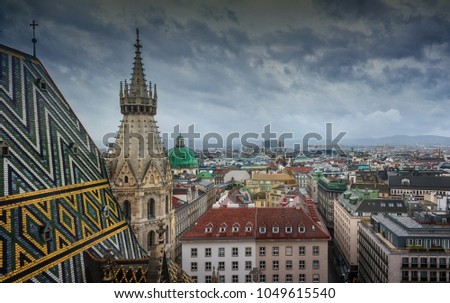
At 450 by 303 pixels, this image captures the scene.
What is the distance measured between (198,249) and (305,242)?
591 centimetres

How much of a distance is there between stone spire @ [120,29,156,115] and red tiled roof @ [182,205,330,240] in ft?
30.7

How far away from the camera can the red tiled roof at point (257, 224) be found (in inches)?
824

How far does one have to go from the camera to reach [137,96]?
45.3 ft

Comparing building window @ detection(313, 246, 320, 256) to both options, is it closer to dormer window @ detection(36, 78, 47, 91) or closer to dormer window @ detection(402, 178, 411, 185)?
dormer window @ detection(36, 78, 47, 91)

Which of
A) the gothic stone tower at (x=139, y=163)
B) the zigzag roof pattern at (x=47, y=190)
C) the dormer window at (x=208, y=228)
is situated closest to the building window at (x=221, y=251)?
the dormer window at (x=208, y=228)

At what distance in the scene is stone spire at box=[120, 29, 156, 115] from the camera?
1364 centimetres

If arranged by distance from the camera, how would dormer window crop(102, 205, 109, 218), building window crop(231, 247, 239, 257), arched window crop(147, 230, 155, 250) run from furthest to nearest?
building window crop(231, 247, 239, 257) < arched window crop(147, 230, 155, 250) < dormer window crop(102, 205, 109, 218)

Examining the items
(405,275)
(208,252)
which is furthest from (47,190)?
(405,275)


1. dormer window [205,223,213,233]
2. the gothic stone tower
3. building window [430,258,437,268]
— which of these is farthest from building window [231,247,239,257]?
building window [430,258,437,268]

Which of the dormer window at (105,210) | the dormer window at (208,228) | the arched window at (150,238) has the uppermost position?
the dormer window at (105,210)

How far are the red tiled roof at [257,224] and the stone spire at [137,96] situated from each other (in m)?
9.37

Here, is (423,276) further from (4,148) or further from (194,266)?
(4,148)

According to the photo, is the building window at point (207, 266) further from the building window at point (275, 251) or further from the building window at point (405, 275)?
the building window at point (405, 275)

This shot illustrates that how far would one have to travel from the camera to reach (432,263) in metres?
20.2
